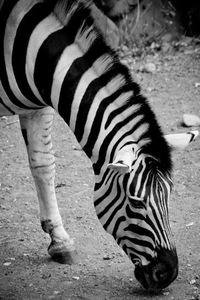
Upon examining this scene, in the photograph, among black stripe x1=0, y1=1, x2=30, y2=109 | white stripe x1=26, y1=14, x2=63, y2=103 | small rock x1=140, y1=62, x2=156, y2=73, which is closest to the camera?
white stripe x1=26, y1=14, x2=63, y2=103

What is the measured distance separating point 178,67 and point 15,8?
5282 mm

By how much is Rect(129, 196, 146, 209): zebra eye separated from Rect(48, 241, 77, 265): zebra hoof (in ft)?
3.94

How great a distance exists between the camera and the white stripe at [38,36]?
3.98 meters

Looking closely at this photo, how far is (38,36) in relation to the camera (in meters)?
4.00

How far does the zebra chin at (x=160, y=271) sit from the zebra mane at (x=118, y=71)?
52 centimetres

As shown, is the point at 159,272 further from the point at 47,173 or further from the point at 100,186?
the point at 47,173

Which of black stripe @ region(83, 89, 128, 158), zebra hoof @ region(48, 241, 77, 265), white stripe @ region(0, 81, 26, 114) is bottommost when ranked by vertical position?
zebra hoof @ region(48, 241, 77, 265)

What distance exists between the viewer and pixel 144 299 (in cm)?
394

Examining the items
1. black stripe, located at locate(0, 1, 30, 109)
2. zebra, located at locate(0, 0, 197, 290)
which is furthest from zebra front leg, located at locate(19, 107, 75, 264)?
black stripe, located at locate(0, 1, 30, 109)

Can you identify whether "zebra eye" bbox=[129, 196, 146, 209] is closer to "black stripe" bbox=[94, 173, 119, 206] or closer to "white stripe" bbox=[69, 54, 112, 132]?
"black stripe" bbox=[94, 173, 119, 206]

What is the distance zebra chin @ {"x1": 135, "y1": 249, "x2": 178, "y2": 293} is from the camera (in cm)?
362

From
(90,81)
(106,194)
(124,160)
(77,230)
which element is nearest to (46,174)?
(77,230)

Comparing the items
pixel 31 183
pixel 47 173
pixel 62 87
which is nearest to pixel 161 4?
pixel 31 183

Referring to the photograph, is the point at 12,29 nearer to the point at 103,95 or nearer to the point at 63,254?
the point at 103,95
